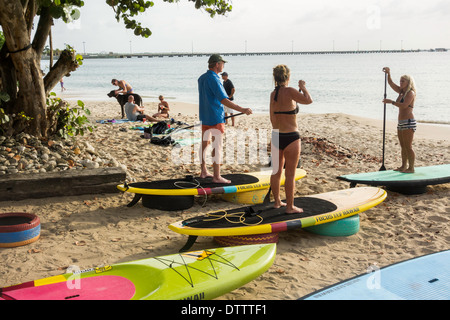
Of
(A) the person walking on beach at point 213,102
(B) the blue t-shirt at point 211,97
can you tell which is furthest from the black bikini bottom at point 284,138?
(B) the blue t-shirt at point 211,97

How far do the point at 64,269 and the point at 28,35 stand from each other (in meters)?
4.98

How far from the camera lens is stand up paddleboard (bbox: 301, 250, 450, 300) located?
331cm

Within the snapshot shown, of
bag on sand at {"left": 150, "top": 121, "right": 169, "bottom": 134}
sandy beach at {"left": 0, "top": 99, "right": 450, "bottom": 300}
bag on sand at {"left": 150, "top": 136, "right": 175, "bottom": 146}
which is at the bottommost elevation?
sandy beach at {"left": 0, "top": 99, "right": 450, "bottom": 300}

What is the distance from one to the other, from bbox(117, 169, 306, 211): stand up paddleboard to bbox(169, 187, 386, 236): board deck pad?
0.90 meters

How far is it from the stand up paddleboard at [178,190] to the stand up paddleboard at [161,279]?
223 cm

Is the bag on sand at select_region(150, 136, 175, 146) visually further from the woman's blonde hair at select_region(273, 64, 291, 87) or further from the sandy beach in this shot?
the woman's blonde hair at select_region(273, 64, 291, 87)

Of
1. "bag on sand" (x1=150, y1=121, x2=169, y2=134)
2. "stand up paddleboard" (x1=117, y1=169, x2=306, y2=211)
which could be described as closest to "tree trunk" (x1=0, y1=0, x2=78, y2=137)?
"stand up paddleboard" (x1=117, y1=169, x2=306, y2=211)

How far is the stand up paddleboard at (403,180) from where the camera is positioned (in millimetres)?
7031

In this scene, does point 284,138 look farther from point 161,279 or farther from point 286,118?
point 161,279

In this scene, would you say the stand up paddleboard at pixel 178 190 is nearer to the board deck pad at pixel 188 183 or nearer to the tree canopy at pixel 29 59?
the board deck pad at pixel 188 183

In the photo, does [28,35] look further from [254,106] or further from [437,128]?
[254,106]
